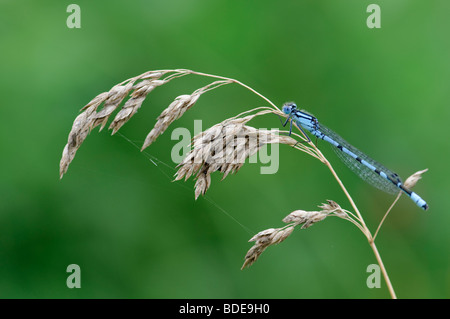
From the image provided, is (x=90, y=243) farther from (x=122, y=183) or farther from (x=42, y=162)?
(x=42, y=162)

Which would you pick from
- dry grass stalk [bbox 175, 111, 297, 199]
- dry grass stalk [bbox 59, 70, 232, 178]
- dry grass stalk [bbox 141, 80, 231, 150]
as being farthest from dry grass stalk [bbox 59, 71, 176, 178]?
dry grass stalk [bbox 175, 111, 297, 199]

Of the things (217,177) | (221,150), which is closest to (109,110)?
(221,150)

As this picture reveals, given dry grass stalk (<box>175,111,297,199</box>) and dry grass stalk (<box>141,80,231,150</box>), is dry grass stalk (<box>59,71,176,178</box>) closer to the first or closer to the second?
dry grass stalk (<box>141,80,231,150</box>)

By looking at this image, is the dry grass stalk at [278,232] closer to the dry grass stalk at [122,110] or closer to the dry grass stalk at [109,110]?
the dry grass stalk at [122,110]

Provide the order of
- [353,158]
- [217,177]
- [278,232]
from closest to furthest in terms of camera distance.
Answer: [278,232] < [353,158] < [217,177]

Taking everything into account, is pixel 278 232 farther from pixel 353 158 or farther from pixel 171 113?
pixel 353 158

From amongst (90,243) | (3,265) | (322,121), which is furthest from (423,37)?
(3,265)
